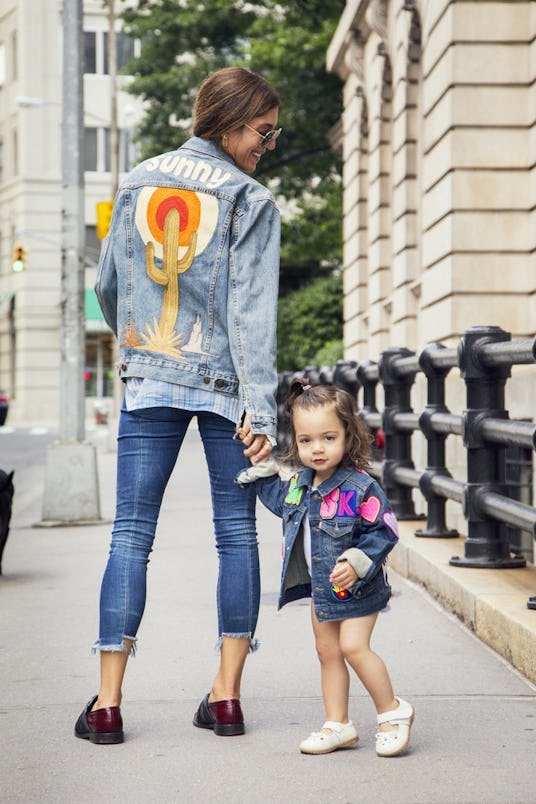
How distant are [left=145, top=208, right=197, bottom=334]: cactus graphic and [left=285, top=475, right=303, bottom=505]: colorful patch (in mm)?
610

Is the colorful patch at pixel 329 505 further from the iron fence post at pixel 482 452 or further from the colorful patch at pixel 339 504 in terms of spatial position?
the iron fence post at pixel 482 452

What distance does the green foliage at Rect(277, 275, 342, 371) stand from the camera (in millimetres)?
30547

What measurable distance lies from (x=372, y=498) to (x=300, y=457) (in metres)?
0.24

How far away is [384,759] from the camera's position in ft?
13.0

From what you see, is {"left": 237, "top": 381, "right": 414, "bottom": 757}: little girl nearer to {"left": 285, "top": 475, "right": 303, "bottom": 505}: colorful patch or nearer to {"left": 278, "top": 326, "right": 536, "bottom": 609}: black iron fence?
{"left": 285, "top": 475, "right": 303, "bottom": 505}: colorful patch

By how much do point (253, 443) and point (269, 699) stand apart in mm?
1051

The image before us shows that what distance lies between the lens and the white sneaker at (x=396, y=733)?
13.0ft

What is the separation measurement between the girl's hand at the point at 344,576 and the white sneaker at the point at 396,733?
41cm

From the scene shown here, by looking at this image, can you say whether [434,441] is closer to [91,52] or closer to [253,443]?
[253,443]

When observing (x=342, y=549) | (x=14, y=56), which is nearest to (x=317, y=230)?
(x=14, y=56)

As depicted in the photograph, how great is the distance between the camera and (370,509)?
4027 millimetres

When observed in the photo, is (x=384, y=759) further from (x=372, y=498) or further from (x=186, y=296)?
(x=186, y=296)

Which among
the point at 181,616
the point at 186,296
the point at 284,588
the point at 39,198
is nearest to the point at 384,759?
the point at 284,588

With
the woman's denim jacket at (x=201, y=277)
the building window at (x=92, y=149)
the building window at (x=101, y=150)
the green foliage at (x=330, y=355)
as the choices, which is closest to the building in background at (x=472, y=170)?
the woman's denim jacket at (x=201, y=277)
